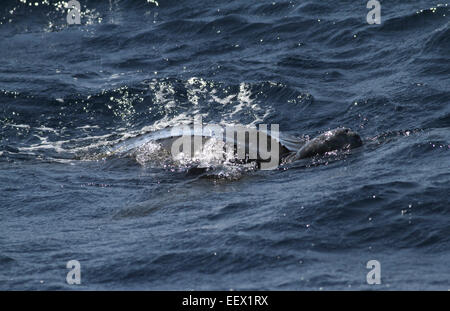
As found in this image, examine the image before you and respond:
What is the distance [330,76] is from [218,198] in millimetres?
4792

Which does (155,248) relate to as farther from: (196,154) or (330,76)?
(330,76)

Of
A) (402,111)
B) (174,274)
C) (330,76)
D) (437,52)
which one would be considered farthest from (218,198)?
(437,52)

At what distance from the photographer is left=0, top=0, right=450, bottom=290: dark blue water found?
6.78 metres

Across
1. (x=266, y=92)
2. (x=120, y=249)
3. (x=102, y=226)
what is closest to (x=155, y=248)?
(x=120, y=249)

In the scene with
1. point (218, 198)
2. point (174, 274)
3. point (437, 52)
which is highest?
point (437, 52)

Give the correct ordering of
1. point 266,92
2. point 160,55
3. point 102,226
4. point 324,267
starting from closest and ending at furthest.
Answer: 1. point 324,267
2. point 102,226
3. point 266,92
4. point 160,55

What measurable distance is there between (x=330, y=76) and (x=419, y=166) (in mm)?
4128

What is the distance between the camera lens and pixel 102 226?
7.86 metres

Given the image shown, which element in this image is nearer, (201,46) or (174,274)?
(174,274)

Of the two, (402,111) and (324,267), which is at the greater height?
(402,111)

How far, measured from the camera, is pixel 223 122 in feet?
38.2

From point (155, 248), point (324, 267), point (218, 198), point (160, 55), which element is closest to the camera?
point (324, 267)

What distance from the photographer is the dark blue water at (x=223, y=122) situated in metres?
6.78

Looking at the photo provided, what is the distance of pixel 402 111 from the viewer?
35.7ft
